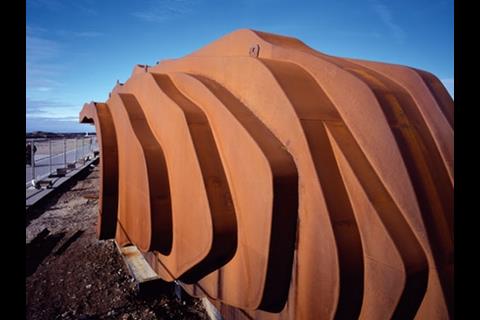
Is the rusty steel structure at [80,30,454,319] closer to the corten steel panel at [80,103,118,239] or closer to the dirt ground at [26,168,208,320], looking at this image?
the corten steel panel at [80,103,118,239]

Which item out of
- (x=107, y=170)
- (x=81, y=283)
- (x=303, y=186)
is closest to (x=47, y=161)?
(x=81, y=283)

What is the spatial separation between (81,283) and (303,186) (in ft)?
12.8

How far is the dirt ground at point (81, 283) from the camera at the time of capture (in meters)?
3.61

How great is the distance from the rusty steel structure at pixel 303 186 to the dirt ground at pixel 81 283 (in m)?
1.55

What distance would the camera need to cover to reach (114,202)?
131 inches

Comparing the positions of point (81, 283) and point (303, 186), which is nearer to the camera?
point (303, 186)

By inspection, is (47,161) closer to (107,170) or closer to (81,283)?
(81,283)

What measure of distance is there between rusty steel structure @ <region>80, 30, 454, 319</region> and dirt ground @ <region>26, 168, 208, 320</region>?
155cm

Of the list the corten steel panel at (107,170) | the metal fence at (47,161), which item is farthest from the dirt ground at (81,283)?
the metal fence at (47,161)

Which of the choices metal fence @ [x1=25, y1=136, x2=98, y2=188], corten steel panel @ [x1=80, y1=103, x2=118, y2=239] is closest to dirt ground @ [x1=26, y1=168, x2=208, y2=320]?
corten steel panel @ [x1=80, y1=103, x2=118, y2=239]

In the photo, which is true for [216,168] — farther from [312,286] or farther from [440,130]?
[440,130]

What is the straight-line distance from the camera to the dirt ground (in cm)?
361

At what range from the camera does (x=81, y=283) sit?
4270 millimetres
